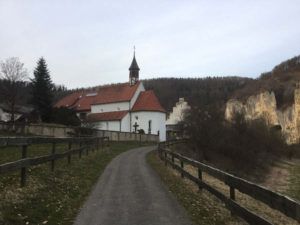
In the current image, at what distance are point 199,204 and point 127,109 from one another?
44.7 metres

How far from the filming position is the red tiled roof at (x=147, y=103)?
48.5 meters

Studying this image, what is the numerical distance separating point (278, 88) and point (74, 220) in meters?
89.1

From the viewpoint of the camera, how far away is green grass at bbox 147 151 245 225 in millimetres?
5850

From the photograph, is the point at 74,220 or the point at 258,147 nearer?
the point at 74,220

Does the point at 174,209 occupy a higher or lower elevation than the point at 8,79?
lower

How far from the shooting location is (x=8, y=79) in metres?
39.1

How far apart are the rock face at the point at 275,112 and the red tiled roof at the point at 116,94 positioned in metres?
28.7

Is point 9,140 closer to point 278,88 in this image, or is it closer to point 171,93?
point 278,88

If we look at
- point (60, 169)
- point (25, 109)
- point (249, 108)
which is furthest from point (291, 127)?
point (60, 169)

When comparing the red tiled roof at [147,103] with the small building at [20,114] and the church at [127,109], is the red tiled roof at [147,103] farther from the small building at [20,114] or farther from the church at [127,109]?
the small building at [20,114]

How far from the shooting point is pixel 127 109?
5125cm

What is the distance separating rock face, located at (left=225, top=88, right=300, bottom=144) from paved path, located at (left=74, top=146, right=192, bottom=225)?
61.2m

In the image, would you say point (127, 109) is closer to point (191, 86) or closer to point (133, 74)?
point (133, 74)

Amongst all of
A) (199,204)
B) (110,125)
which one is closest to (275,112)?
(110,125)
